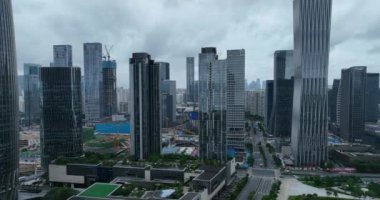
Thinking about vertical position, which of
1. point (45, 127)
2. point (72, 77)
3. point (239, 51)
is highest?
point (239, 51)

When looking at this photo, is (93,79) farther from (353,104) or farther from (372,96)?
(372,96)

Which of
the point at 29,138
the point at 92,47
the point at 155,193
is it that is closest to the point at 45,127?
the point at 155,193

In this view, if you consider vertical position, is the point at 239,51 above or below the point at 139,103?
above

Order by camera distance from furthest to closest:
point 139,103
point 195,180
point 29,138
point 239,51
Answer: point 29,138
point 239,51
point 139,103
point 195,180

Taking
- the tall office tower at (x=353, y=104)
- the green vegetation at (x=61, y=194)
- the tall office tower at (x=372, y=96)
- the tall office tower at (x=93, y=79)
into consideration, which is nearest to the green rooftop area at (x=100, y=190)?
the green vegetation at (x=61, y=194)

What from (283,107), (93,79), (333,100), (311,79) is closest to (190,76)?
(93,79)

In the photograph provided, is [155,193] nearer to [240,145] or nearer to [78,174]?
[78,174]

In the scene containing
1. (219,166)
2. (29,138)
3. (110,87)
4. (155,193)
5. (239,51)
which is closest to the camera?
(155,193)

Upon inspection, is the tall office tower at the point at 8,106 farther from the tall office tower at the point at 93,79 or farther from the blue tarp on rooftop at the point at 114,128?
the tall office tower at the point at 93,79
